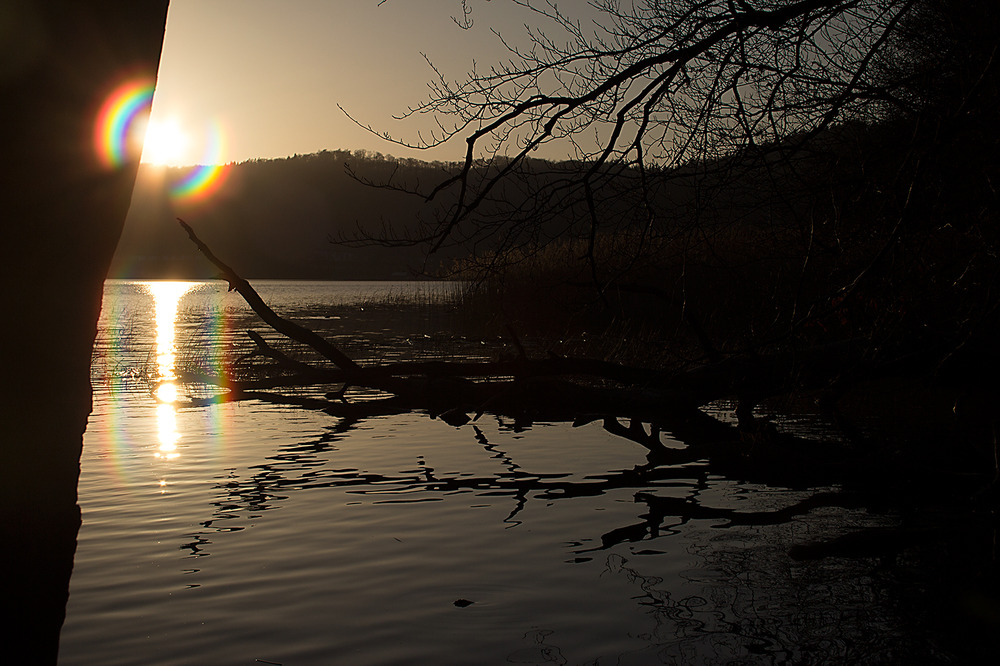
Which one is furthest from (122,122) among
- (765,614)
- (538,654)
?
(765,614)

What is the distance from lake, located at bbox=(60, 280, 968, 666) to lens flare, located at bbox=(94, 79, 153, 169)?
2.53m

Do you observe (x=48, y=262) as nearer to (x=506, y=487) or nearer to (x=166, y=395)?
(x=506, y=487)

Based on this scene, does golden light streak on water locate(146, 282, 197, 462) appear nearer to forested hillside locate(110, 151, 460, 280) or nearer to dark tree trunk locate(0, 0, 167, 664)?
dark tree trunk locate(0, 0, 167, 664)

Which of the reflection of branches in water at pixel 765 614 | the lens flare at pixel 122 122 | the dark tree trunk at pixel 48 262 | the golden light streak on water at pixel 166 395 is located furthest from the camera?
the golden light streak on water at pixel 166 395

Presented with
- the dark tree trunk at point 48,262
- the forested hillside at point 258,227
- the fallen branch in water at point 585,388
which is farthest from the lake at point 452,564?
the forested hillside at point 258,227

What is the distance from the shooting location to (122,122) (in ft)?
9.08

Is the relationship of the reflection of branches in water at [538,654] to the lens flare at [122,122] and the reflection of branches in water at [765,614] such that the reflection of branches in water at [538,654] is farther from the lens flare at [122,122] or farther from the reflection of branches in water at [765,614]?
the lens flare at [122,122]

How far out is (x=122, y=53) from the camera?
270cm

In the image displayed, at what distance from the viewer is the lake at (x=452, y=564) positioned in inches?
175

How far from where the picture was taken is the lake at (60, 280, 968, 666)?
445cm

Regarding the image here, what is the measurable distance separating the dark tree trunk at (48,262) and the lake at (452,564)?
1793 millimetres

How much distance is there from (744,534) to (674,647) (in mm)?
2129

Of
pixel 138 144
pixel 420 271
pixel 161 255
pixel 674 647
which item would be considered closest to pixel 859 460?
pixel 674 647

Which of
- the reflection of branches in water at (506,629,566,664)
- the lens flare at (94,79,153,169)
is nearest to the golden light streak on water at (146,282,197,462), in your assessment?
the reflection of branches in water at (506,629,566,664)
